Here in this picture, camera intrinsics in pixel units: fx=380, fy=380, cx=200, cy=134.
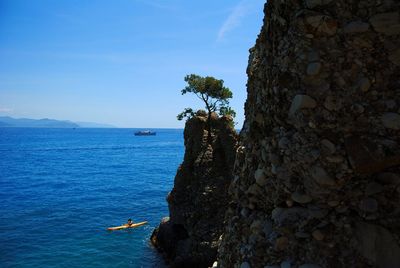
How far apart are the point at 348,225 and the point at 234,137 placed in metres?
28.5

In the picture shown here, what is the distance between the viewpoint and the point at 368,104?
596 centimetres


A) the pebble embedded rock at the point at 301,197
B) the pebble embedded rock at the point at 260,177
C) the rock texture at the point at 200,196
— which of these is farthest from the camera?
the rock texture at the point at 200,196

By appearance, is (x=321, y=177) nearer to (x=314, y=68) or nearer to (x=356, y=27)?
(x=314, y=68)

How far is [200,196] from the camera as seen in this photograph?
33188mm

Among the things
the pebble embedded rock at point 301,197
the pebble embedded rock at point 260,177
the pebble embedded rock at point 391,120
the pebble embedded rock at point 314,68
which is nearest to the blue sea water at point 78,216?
the pebble embedded rock at point 260,177

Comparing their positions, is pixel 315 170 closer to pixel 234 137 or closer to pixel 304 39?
pixel 304 39

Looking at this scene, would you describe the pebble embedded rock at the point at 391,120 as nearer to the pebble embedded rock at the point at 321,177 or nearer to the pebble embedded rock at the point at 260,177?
the pebble embedded rock at the point at 321,177

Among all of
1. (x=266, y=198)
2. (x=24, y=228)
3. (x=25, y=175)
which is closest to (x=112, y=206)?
(x=24, y=228)

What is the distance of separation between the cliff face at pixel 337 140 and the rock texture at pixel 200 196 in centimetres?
2593

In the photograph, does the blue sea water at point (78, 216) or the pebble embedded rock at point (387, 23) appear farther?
the blue sea water at point (78, 216)

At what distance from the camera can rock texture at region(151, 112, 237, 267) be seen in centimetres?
3186

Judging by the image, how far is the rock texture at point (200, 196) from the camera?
31859mm

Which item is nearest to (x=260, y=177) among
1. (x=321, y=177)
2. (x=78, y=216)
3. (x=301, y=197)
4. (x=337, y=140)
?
(x=301, y=197)

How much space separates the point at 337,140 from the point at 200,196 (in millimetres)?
27809
